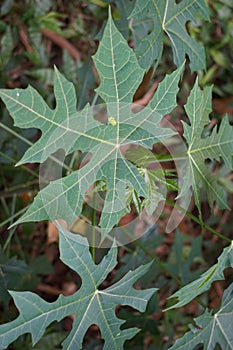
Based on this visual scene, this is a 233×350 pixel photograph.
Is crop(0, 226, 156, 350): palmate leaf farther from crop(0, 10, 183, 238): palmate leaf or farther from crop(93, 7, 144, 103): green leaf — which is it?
crop(93, 7, 144, 103): green leaf

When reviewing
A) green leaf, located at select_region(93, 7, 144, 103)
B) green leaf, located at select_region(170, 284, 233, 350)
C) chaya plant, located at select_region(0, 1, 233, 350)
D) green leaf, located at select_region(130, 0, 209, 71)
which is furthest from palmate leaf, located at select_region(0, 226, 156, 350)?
green leaf, located at select_region(130, 0, 209, 71)

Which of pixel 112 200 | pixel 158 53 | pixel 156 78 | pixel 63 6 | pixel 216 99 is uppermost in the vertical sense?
pixel 63 6

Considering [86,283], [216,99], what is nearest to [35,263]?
[86,283]

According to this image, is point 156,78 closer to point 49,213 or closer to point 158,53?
point 158,53

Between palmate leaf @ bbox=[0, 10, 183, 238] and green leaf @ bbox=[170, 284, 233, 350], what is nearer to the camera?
palmate leaf @ bbox=[0, 10, 183, 238]

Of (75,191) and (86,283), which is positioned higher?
(75,191)

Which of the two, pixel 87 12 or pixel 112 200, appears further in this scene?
pixel 87 12
